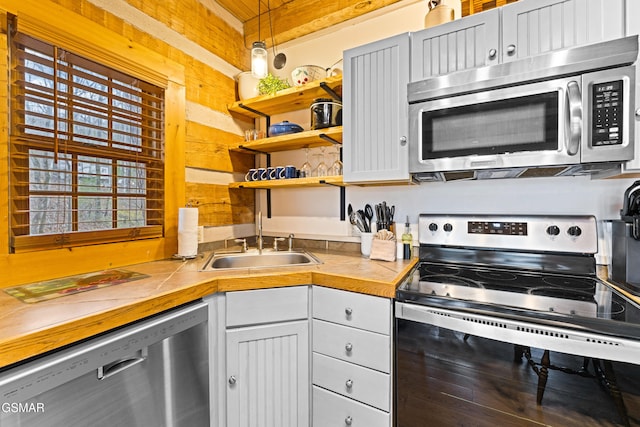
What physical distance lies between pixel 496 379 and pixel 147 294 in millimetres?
1279

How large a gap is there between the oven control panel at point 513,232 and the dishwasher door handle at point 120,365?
4.83ft

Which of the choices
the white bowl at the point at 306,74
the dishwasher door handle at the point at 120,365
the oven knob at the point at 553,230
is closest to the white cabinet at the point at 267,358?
the dishwasher door handle at the point at 120,365

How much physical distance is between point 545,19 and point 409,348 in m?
1.51

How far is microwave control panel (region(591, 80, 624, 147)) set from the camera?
44.4 inches

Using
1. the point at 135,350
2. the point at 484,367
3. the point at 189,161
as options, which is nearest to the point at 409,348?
the point at 484,367

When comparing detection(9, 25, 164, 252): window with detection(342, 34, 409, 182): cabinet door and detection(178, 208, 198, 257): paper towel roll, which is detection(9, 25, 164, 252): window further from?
detection(342, 34, 409, 182): cabinet door

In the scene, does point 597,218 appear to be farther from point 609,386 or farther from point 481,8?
point 481,8

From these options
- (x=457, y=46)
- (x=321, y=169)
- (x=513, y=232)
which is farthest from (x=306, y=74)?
(x=513, y=232)

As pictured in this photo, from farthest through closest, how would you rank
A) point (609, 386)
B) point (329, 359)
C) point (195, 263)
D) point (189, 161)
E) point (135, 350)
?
1. point (189, 161)
2. point (195, 263)
3. point (329, 359)
4. point (135, 350)
5. point (609, 386)

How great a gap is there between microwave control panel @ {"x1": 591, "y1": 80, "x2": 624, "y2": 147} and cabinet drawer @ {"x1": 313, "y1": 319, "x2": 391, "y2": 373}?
1172mm

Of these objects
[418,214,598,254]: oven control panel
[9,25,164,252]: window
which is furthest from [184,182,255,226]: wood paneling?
[418,214,598,254]: oven control panel

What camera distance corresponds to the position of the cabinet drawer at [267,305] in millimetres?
1336

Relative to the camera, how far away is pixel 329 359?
1.36 metres

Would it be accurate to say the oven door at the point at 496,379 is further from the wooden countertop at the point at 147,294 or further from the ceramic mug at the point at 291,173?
the ceramic mug at the point at 291,173
